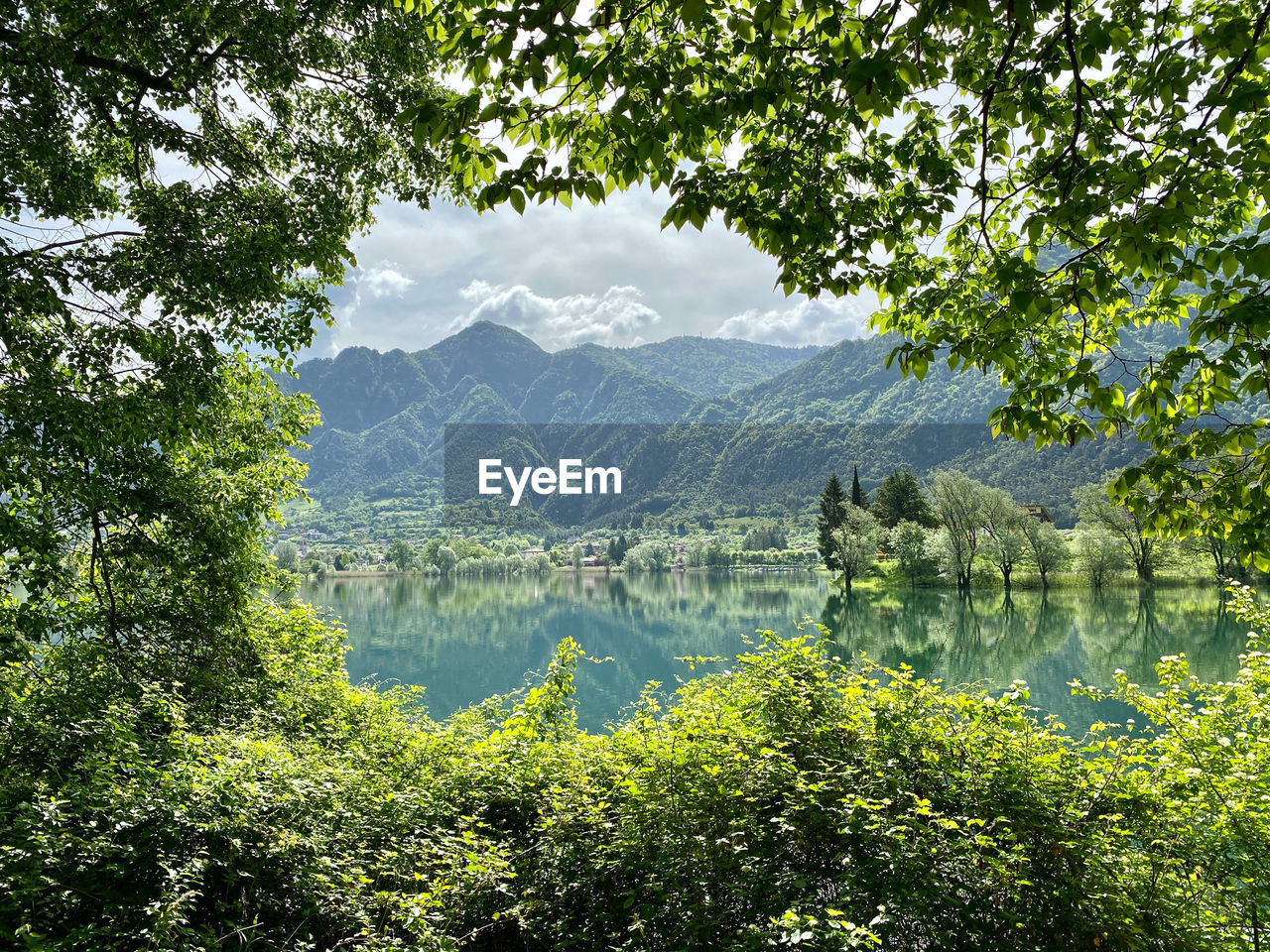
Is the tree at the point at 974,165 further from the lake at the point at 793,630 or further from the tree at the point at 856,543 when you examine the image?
the tree at the point at 856,543

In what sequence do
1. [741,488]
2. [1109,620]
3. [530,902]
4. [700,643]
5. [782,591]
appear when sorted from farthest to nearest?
1. [741,488]
2. [782,591]
3. [700,643]
4. [1109,620]
5. [530,902]

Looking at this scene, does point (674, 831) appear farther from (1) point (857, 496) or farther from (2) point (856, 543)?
(1) point (857, 496)

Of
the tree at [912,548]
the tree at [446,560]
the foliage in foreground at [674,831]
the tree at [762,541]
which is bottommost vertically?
the tree at [446,560]

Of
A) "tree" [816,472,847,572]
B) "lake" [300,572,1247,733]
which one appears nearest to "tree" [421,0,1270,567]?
"lake" [300,572,1247,733]

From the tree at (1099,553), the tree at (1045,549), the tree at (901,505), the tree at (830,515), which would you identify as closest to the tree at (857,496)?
the tree at (830,515)

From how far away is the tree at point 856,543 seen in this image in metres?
43.8

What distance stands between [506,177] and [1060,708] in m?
17.6

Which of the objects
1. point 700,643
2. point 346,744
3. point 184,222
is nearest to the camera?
point 184,222

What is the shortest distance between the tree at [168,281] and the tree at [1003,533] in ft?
135

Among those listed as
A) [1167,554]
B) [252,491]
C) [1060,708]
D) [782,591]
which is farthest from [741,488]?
[252,491]

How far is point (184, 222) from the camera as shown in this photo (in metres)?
5.16

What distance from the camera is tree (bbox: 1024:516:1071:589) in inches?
1499

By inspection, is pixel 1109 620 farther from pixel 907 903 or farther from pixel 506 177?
pixel 506 177

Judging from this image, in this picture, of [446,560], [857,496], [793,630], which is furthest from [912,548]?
[446,560]
